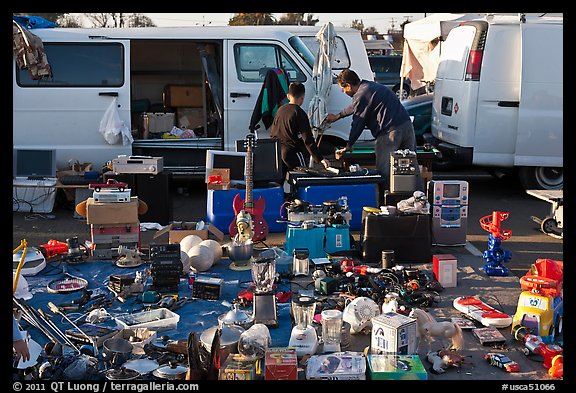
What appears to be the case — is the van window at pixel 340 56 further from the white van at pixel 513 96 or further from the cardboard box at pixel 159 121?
the cardboard box at pixel 159 121

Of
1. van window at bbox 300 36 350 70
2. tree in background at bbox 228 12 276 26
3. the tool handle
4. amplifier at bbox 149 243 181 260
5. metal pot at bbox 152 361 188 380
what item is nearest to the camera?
metal pot at bbox 152 361 188 380

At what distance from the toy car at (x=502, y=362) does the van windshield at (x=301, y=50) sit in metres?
6.08

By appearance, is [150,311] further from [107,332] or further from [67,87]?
[67,87]

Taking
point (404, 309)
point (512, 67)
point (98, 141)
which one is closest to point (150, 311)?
point (404, 309)

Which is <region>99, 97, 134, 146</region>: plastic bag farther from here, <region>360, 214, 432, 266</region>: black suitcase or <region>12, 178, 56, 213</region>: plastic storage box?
<region>360, 214, 432, 266</region>: black suitcase

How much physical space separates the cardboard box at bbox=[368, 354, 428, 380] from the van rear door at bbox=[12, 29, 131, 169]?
246 inches

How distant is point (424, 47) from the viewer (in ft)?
53.8

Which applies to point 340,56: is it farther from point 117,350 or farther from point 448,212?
point 117,350

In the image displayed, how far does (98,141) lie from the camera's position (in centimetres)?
1006

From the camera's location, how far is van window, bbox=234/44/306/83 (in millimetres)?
10242

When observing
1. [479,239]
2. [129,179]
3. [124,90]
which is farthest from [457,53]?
[129,179]

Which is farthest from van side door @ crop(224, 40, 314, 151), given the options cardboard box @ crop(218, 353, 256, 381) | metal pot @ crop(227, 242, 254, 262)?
cardboard box @ crop(218, 353, 256, 381)

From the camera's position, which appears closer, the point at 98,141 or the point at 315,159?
the point at 315,159

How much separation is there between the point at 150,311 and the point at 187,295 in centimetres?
66
